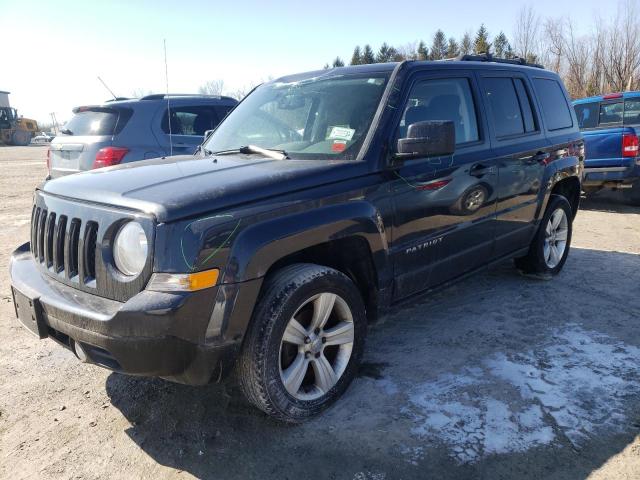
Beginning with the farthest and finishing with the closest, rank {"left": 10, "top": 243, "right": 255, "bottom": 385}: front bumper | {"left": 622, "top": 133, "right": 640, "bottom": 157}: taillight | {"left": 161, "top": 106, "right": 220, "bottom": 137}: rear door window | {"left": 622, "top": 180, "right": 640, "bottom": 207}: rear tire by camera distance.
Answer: {"left": 622, "top": 180, "right": 640, "bottom": 207}: rear tire
{"left": 622, "top": 133, "right": 640, "bottom": 157}: taillight
{"left": 161, "top": 106, "right": 220, "bottom": 137}: rear door window
{"left": 10, "top": 243, "right": 255, "bottom": 385}: front bumper

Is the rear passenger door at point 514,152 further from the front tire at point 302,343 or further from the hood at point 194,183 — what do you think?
the front tire at point 302,343

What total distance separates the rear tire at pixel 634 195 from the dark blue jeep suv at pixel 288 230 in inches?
227

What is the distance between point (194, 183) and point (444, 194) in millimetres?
1718

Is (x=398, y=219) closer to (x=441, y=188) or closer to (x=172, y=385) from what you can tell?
(x=441, y=188)

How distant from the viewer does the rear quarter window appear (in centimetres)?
482

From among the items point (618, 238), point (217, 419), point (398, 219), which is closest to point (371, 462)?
point (217, 419)

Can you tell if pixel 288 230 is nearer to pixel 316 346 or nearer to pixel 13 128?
pixel 316 346

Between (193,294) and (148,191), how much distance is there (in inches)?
24.3

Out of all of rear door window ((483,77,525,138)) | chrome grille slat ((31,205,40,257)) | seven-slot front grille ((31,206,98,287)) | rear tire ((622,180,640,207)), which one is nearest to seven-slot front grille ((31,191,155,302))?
seven-slot front grille ((31,206,98,287))

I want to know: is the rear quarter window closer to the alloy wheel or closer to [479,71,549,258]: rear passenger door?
[479,71,549,258]: rear passenger door

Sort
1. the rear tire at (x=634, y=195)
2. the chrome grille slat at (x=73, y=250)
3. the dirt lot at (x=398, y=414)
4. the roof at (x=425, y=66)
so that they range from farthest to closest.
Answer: the rear tire at (x=634, y=195), the roof at (x=425, y=66), the chrome grille slat at (x=73, y=250), the dirt lot at (x=398, y=414)

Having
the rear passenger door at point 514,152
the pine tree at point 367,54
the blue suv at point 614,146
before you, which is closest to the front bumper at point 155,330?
the rear passenger door at point 514,152

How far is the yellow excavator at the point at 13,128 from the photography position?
144ft

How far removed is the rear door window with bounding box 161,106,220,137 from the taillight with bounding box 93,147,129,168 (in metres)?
0.67
